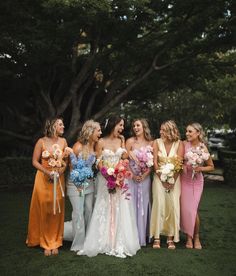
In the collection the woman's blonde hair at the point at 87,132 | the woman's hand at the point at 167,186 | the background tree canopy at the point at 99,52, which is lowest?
the woman's hand at the point at 167,186

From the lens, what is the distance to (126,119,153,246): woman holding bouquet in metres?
7.07

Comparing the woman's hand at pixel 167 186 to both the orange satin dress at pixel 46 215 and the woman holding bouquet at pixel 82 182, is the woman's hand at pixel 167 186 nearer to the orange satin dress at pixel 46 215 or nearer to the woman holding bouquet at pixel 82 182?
the woman holding bouquet at pixel 82 182

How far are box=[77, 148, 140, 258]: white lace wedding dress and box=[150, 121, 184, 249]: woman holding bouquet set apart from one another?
0.48 metres

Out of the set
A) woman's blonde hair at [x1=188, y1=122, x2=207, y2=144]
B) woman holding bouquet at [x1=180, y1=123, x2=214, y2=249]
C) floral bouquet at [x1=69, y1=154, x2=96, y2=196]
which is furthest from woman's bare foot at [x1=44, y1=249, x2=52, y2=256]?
woman's blonde hair at [x1=188, y1=122, x2=207, y2=144]

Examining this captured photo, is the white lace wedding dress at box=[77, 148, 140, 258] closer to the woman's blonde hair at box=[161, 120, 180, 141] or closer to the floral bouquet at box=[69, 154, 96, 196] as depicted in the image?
the floral bouquet at box=[69, 154, 96, 196]

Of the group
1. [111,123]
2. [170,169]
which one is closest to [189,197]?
[170,169]

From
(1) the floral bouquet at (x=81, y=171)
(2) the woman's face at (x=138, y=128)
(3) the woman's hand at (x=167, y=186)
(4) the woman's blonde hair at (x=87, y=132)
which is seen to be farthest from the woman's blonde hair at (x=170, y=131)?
(1) the floral bouquet at (x=81, y=171)

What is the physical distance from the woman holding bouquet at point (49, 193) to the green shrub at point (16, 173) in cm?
809

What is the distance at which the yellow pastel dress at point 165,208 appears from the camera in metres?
7.08

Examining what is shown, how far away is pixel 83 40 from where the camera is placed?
1436 centimetres

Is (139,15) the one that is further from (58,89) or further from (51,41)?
(58,89)

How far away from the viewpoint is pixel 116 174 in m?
6.59

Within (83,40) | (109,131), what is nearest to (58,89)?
(83,40)

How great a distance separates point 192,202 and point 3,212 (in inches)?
207
